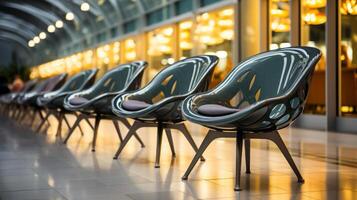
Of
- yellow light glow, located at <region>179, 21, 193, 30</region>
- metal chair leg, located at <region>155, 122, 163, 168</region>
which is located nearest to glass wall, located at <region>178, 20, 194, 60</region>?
yellow light glow, located at <region>179, 21, 193, 30</region>

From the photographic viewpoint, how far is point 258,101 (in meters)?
3.78

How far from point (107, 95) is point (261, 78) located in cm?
191

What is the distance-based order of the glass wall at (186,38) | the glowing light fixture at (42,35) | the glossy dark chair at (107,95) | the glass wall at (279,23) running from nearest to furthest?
the glossy dark chair at (107,95)
the glass wall at (279,23)
the glass wall at (186,38)
the glowing light fixture at (42,35)

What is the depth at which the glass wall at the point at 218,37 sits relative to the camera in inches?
472

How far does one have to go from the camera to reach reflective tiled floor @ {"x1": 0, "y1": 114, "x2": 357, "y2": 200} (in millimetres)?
3113

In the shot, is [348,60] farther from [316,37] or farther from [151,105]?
[151,105]

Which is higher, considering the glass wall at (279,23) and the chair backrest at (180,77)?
the glass wall at (279,23)

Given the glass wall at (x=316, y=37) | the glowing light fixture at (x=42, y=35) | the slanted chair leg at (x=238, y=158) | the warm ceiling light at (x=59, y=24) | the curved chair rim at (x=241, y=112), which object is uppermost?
the glowing light fixture at (x=42, y=35)

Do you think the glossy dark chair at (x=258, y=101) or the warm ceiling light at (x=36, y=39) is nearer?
the glossy dark chair at (x=258, y=101)

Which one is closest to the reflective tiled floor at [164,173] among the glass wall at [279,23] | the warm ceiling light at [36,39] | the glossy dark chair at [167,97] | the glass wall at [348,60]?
the glossy dark chair at [167,97]

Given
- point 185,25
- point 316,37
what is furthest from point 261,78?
point 185,25

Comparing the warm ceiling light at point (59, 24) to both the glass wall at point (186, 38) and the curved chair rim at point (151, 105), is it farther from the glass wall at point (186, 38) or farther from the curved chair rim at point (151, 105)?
the curved chair rim at point (151, 105)

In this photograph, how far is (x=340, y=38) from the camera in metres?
8.75

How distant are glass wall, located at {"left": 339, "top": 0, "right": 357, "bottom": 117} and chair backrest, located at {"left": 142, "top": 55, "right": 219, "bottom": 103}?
178 inches
